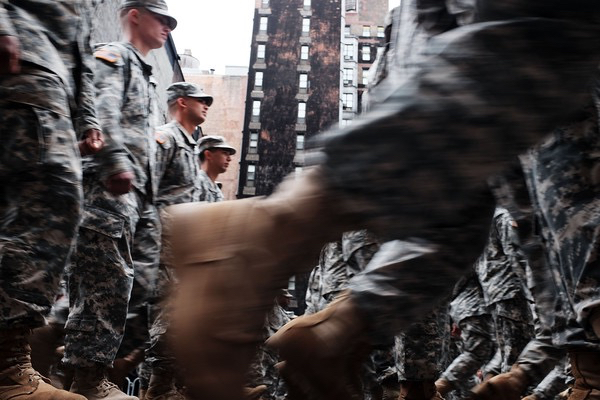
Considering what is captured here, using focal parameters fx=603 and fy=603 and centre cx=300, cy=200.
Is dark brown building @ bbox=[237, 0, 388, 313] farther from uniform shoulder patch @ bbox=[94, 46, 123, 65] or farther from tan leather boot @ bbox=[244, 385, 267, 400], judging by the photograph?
uniform shoulder patch @ bbox=[94, 46, 123, 65]

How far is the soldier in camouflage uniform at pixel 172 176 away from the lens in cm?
411

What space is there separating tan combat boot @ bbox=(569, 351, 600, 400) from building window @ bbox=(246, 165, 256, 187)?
2798cm

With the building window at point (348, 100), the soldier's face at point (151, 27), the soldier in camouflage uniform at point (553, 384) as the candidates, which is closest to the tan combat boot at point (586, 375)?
the soldier in camouflage uniform at point (553, 384)

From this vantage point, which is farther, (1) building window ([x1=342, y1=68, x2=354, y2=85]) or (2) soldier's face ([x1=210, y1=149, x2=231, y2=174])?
(1) building window ([x1=342, y1=68, x2=354, y2=85])

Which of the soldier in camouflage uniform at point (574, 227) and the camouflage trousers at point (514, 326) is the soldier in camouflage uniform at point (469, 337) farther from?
the soldier in camouflage uniform at point (574, 227)

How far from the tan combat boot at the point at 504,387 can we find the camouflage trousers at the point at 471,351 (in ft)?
9.45

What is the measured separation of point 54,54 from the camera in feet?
7.19

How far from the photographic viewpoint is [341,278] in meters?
6.33

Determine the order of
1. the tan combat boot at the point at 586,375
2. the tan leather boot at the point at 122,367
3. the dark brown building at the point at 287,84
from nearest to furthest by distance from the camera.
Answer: the tan combat boot at the point at 586,375, the tan leather boot at the point at 122,367, the dark brown building at the point at 287,84

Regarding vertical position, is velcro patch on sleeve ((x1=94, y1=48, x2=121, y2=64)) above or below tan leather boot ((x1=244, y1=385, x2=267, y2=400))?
above

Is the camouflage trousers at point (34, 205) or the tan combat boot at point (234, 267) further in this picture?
the camouflage trousers at point (34, 205)

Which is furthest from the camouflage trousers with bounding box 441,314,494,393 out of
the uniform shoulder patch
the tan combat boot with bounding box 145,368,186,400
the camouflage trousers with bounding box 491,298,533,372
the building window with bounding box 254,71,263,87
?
the building window with bounding box 254,71,263,87

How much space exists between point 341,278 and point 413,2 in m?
4.89

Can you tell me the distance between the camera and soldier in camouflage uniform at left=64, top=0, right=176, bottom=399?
3.06 meters
